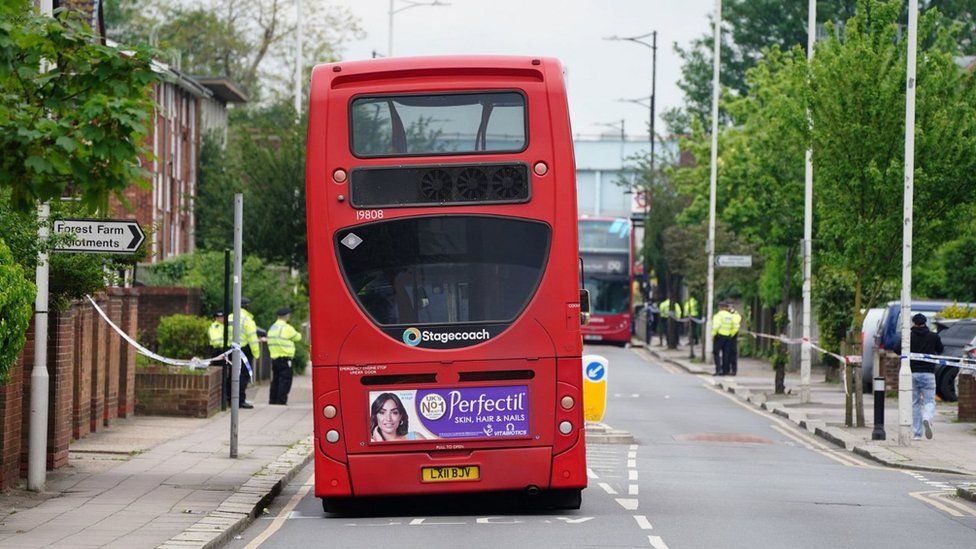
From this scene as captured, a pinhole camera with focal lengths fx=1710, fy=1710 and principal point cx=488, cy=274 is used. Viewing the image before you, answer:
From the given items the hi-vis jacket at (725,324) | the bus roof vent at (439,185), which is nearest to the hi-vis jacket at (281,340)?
the bus roof vent at (439,185)

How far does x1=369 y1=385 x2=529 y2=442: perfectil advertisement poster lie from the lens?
1494 cm

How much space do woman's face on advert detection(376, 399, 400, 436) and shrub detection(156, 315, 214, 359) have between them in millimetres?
14497

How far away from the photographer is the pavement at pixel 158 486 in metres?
13.3

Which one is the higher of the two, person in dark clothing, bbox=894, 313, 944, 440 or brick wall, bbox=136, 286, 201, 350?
brick wall, bbox=136, 286, 201, 350

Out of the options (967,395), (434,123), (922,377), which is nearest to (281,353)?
(922,377)

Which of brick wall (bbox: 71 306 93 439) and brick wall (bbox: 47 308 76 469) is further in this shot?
brick wall (bbox: 71 306 93 439)

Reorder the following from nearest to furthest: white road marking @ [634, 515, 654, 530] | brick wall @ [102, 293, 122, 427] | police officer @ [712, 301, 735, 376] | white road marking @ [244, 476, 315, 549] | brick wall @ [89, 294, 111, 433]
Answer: white road marking @ [244, 476, 315, 549], white road marking @ [634, 515, 654, 530], brick wall @ [89, 294, 111, 433], brick wall @ [102, 293, 122, 427], police officer @ [712, 301, 735, 376]

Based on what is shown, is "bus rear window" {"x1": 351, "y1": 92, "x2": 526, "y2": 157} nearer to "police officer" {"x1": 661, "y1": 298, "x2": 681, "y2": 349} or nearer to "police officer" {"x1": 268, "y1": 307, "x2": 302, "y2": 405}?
"police officer" {"x1": 268, "y1": 307, "x2": 302, "y2": 405}

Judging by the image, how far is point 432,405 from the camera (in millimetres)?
14961

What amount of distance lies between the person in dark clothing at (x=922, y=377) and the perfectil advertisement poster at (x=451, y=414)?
460 inches

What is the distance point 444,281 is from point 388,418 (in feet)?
4.25

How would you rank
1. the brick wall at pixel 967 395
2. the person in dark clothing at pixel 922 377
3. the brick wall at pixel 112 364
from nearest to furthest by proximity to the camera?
the brick wall at pixel 112 364, the person in dark clothing at pixel 922 377, the brick wall at pixel 967 395

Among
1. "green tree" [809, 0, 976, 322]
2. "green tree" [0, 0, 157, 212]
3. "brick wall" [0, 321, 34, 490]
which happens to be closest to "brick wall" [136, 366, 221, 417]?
"brick wall" [0, 321, 34, 490]

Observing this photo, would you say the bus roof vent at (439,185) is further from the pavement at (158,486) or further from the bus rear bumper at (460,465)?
the pavement at (158,486)
